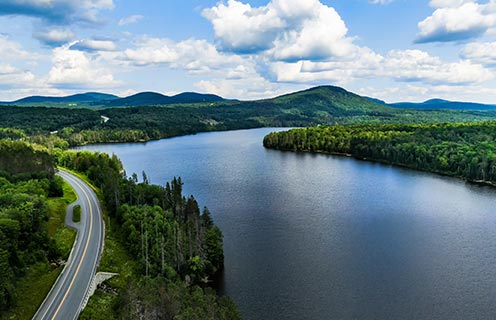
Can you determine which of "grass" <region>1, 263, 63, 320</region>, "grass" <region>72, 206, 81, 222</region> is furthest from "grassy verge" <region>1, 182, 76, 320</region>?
"grass" <region>72, 206, 81, 222</region>

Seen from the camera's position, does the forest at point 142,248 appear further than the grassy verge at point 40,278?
No

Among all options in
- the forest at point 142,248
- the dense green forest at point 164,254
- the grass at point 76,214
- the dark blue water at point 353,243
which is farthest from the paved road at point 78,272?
the dark blue water at point 353,243

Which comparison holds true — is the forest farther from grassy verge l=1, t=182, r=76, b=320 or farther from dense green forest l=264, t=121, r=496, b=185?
dense green forest l=264, t=121, r=496, b=185

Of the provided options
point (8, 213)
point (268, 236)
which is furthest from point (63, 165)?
point (268, 236)

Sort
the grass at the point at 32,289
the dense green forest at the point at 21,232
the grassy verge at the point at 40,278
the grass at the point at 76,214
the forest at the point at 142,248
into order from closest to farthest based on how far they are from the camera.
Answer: the forest at the point at 142,248 → the grass at the point at 32,289 → the grassy verge at the point at 40,278 → the dense green forest at the point at 21,232 → the grass at the point at 76,214

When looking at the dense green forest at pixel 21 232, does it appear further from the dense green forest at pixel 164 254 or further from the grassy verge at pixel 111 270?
the dense green forest at pixel 164 254

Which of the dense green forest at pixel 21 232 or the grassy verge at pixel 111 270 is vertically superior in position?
the dense green forest at pixel 21 232

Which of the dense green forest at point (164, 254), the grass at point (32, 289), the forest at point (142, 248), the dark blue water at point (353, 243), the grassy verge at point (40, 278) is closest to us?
the dense green forest at point (164, 254)
